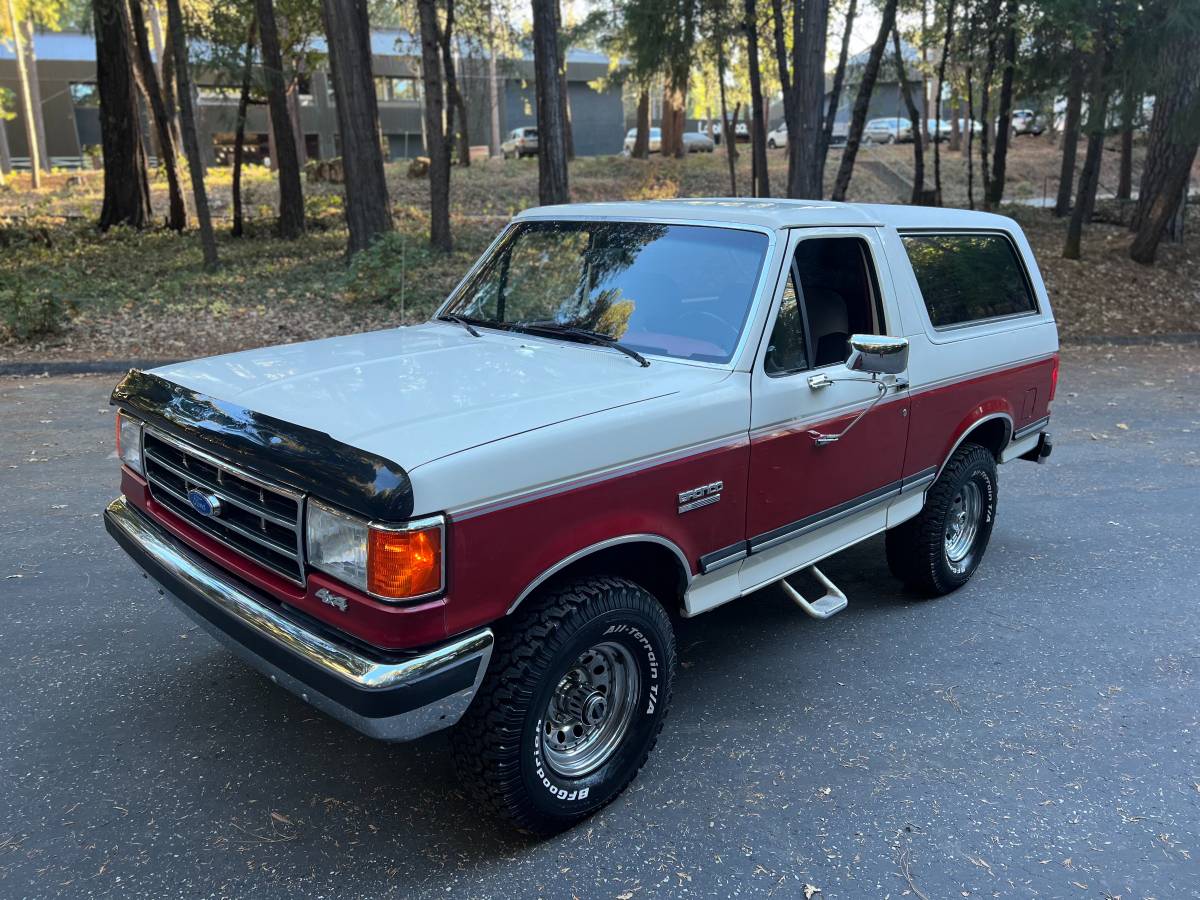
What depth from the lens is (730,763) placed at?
345cm

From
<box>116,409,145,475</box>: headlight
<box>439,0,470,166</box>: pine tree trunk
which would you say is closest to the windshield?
<box>116,409,145,475</box>: headlight

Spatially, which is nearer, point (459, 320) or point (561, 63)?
point (459, 320)

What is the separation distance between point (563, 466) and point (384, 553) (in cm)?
61

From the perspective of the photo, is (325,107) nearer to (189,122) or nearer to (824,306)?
(189,122)

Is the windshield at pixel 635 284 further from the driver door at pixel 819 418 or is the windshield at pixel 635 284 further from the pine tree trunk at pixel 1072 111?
the pine tree trunk at pixel 1072 111

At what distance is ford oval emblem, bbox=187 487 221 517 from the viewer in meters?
3.02

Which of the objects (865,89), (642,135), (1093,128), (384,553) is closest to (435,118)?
(865,89)

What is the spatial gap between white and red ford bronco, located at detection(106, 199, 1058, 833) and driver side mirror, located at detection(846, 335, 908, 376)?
0.01 meters

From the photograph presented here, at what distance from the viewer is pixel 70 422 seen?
26.8ft

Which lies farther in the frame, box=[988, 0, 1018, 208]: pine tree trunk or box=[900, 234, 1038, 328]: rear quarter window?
box=[988, 0, 1018, 208]: pine tree trunk

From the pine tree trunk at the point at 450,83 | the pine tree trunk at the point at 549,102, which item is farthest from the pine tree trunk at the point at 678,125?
the pine tree trunk at the point at 549,102

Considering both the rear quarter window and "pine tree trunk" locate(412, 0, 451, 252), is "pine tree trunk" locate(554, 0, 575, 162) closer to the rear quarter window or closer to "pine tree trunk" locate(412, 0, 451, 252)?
"pine tree trunk" locate(412, 0, 451, 252)

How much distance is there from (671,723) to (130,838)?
198 centimetres

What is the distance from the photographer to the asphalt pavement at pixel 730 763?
9.46 ft
